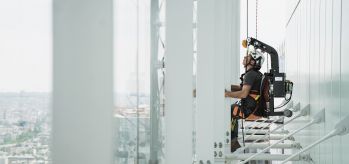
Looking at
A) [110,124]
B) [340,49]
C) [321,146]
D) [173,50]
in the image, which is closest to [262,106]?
[321,146]

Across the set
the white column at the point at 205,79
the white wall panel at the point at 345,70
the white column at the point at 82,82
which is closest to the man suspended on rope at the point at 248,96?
the white column at the point at 205,79

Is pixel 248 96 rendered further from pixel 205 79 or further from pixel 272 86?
pixel 205 79

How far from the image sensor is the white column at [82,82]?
46cm

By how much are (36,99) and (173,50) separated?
133cm

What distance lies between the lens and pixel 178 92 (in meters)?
1.79

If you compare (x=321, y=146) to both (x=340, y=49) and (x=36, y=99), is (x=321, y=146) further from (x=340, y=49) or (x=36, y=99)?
(x=36, y=99)

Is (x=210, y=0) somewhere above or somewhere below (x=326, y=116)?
above

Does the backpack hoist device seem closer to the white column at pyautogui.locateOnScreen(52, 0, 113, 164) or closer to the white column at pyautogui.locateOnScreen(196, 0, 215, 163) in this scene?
the white column at pyautogui.locateOnScreen(196, 0, 215, 163)

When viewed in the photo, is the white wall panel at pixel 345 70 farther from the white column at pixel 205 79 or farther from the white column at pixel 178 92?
the white column at pixel 178 92

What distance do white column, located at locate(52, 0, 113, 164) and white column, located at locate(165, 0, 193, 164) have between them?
1.26m

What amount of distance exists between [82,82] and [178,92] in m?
1.31

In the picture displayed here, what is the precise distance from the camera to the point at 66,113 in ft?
1.54

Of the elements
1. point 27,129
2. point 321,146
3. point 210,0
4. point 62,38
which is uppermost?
point 210,0

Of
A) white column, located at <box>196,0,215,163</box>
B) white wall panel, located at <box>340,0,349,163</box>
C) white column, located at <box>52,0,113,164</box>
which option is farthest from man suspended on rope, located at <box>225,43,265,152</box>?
white column, located at <box>52,0,113,164</box>
